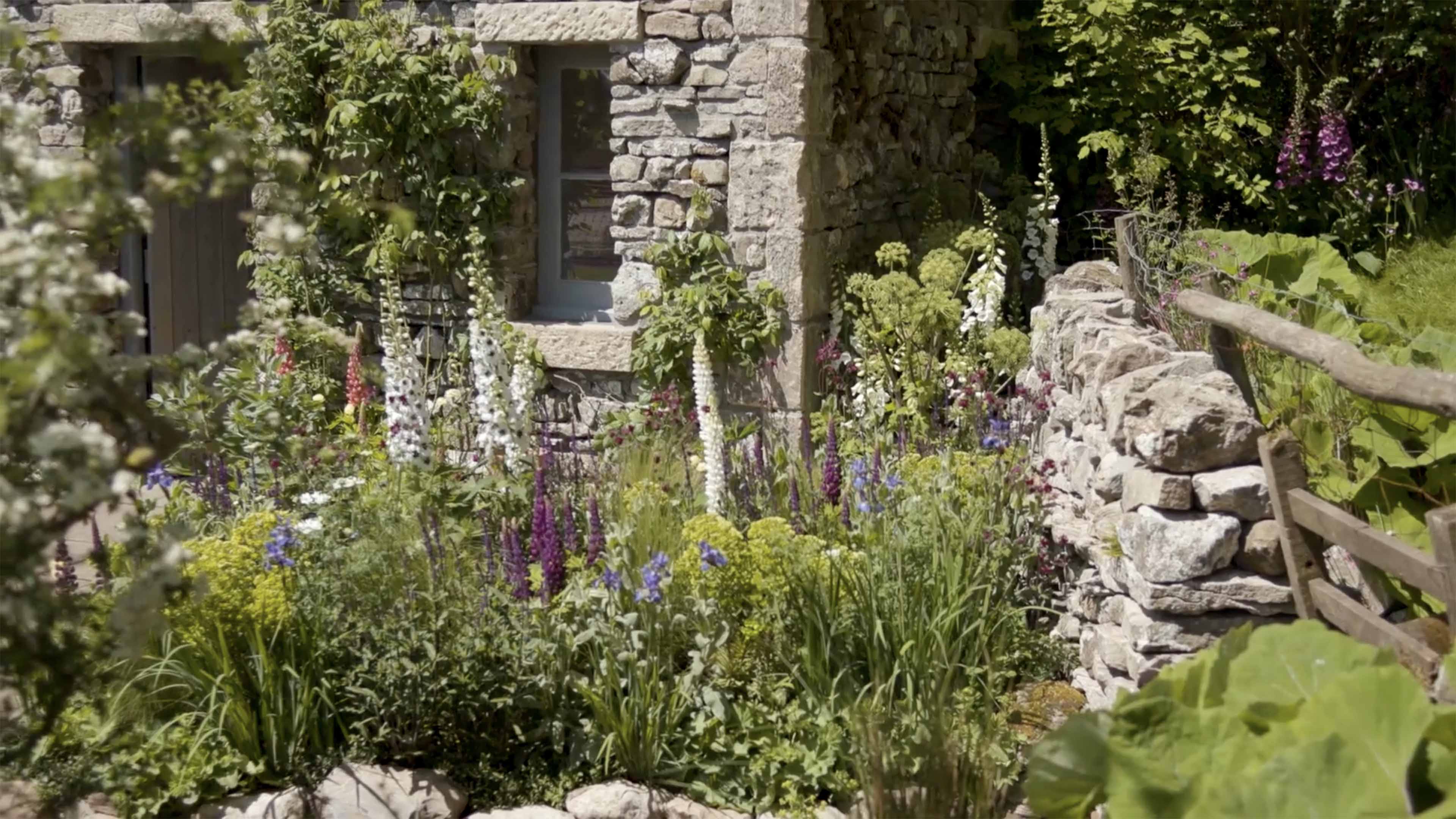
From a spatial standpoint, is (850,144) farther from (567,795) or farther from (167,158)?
(167,158)

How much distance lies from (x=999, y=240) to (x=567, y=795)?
4.18 metres

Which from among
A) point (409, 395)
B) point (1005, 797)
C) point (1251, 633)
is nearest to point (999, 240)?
point (409, 395)

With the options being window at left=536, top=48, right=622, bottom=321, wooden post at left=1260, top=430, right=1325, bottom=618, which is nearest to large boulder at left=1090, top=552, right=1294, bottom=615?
wooden post at left=1260, top=430, right=1325, bottom=618

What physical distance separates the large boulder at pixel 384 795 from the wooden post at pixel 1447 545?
2411 millimetres

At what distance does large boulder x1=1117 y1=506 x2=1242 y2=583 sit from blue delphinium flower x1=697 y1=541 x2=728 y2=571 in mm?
1086

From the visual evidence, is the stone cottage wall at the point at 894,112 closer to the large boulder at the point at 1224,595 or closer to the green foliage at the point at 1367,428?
the green foliage at the point at 1367,428

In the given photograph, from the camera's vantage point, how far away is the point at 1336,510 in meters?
3.19

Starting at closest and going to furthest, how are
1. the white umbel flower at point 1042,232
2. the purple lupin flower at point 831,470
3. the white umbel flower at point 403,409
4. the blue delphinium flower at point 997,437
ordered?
the purple lupin flower at point 831,470, the blue delphinium flower at point 997,437, the white umbel flower at point 403,409, the white umbel flower at point 1042,232

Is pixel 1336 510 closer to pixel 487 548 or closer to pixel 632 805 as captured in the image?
pixel 632 805

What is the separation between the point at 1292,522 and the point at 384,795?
7.71ft

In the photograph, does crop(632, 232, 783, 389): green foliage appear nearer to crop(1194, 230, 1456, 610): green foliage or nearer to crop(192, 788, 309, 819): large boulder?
crop(1194, 230, 1456, 610): green foliage

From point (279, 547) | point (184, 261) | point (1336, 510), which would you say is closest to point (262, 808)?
point (279, 547)

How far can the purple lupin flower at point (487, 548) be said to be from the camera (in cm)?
440

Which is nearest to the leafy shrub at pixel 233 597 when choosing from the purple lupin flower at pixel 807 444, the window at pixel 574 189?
the purple lupin flower at pixel 807 444
